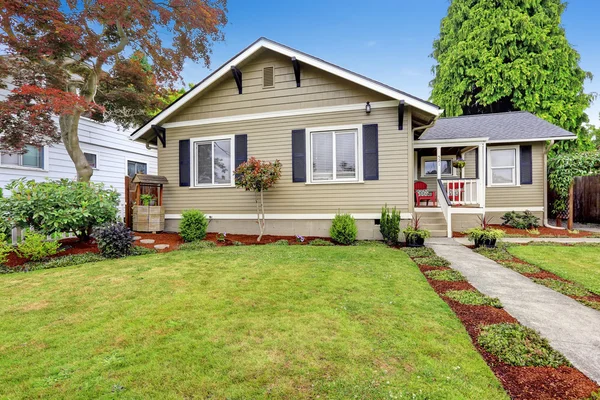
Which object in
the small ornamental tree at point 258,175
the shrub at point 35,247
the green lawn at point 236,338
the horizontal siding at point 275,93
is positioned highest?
the horizontal siding at point 275,93

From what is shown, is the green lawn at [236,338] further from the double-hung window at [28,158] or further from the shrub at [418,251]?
the double-hung window at [28,158]

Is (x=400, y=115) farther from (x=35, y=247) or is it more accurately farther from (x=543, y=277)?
(x=35, y=247)

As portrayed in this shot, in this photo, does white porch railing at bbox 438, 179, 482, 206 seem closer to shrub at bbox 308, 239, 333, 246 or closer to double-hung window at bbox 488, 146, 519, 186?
double-hung window at bbox 488, 146, 519, 186

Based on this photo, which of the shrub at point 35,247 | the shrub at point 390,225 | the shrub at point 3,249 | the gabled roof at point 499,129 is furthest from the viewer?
the gabled roof at point 499,129

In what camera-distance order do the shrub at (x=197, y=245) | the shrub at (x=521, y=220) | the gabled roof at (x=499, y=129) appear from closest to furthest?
1. the shrub at (x=197, y=245)
2. the shrub at (x=521, y=220)
3. the gabled roof at (x=499, y=129)

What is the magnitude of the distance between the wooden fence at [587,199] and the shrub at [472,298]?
455 inches

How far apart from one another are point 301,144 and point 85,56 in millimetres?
7248

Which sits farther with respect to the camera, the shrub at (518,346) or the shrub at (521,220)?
the shrub at (521,220)

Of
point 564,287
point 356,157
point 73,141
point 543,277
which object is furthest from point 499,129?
point 73,141

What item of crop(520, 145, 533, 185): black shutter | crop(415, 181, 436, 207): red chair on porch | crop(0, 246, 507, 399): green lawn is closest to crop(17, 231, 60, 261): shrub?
crop(0, 246, 507, 399): green lawn

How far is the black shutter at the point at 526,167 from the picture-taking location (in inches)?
420

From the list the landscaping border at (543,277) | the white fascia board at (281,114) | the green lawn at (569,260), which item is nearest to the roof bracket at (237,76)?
the white fascia board at (281,114)

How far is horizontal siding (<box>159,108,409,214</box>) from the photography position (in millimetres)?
7797

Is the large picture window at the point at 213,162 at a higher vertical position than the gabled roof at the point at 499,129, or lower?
lower
